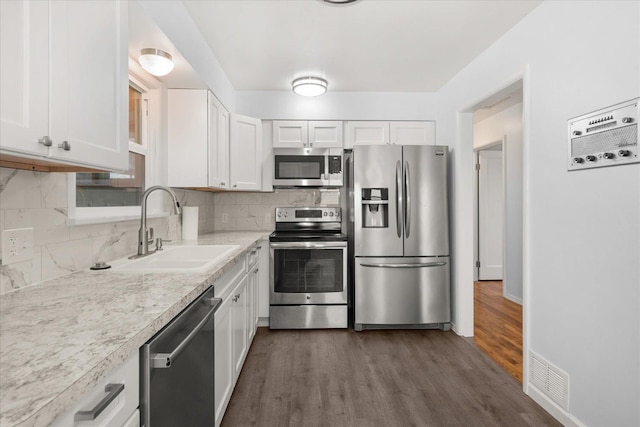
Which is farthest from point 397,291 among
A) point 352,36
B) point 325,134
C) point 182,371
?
point 182,371

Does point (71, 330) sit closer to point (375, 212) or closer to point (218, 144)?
point (218, 144)

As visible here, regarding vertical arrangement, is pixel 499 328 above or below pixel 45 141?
below

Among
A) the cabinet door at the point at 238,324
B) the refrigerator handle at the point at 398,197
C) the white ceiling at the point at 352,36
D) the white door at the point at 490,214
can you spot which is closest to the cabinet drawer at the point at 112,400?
the cabinet door at the point at 238,324

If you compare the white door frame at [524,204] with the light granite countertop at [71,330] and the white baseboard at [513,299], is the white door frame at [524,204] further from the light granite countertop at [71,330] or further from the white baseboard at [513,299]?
the light granite countertop at [71,330]

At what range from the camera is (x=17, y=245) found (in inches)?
47.9

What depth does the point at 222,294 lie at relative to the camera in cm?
173

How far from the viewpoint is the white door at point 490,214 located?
17.2 feet

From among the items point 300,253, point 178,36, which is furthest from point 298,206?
point 178,36

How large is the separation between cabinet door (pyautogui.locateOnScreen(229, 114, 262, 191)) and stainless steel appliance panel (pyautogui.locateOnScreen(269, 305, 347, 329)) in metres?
1.25

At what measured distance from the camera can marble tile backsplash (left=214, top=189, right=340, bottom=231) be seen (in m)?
3.86

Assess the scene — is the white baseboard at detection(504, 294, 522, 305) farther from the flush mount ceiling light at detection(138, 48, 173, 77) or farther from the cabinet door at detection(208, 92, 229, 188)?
the flush mount ceiling light at detection(138, 48, 173, 77)

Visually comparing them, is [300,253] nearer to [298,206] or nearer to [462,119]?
[298,206]

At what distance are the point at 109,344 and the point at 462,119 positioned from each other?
3.27 m

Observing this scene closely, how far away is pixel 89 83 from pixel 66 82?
0.12m
